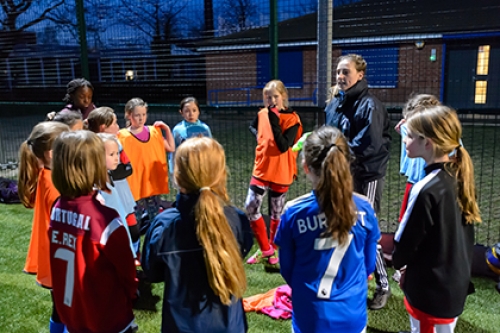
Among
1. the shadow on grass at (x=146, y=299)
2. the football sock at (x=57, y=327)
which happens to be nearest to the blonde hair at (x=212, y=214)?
the football sock at (x=57, y=327)

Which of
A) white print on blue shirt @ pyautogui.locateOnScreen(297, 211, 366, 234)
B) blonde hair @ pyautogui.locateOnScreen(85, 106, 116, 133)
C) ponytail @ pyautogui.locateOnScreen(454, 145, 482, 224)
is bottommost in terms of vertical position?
white print on blue shirt @ pyautogui.locateOnScreen(297, 211, 366, 234)

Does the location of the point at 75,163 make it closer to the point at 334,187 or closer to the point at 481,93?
the point at 334,187

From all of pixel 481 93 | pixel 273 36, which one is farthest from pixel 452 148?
pixel 481 93

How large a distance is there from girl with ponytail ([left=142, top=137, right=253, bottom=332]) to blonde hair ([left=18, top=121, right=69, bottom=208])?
3.50 feet

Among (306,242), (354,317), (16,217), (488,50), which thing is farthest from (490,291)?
(488,50)

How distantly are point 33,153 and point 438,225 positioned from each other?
7.50ft

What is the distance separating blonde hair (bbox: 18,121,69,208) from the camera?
2598 millimetres

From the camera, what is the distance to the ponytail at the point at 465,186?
7.12ft

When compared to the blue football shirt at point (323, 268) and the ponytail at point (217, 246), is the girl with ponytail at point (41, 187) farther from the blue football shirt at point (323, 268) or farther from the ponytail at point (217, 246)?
the blue football shirt at point (323, 268)

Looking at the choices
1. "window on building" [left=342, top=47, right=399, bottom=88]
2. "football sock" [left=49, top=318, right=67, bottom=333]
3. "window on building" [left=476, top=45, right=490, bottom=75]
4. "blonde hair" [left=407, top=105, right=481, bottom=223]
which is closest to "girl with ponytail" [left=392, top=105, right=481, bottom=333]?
"blonde hair" [left=407, top=105, right=481, bottom=223]

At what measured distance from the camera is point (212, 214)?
1846 millimetres

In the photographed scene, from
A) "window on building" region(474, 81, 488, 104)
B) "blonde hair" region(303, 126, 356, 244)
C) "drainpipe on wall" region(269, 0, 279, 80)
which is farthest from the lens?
"window on building" region(474, 81, 488, 104)

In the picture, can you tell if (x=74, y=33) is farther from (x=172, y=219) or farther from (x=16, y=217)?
(x=172, y=219)

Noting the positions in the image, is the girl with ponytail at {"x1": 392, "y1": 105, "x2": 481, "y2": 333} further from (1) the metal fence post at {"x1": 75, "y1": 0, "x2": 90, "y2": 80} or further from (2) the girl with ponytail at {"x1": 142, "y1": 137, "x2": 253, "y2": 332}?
(1) the metal fence post at {"x1": 75, "y1": 0, "x2": 90, "y2": 80}
